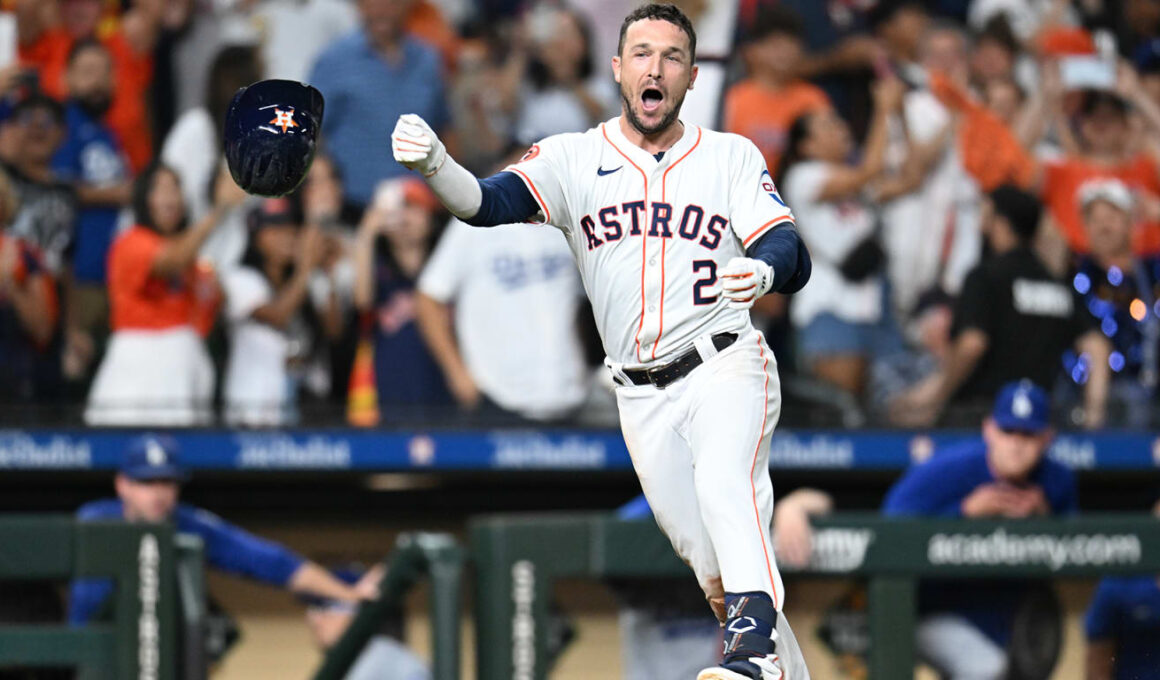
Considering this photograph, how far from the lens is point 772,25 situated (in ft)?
25.9

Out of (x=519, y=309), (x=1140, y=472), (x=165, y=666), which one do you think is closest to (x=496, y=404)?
(x=519, y=309)

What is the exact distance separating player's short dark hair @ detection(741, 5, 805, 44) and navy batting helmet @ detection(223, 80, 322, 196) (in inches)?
174

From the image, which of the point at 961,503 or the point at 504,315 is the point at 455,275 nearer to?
the point at 504,315

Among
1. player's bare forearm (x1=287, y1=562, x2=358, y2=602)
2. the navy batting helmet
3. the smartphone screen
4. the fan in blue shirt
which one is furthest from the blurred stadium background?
the navy batting helmet

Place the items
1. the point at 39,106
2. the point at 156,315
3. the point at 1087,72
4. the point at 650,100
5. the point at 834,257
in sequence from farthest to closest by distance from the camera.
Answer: the point at 1087,72 → the point at 834,257 → the point at 39,106 → the point at 156,315 → the point at 650,100

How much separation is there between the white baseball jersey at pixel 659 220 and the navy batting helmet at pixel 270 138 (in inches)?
19.0

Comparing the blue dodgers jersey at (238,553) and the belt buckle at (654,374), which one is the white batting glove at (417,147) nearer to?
the belt buckle at (654,374)

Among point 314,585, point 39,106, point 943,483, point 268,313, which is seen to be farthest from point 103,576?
point 943,483

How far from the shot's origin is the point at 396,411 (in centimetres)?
749

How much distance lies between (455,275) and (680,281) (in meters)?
3.69

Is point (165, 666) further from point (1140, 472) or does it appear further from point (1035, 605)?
point (1140, 472)

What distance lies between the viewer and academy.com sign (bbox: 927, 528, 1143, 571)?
5539mm

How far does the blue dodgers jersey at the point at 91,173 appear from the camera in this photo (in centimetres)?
721

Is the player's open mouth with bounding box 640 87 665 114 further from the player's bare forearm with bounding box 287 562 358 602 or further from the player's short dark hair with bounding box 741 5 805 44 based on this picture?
the player's short dark hair with bounding box 741 5 805 44
